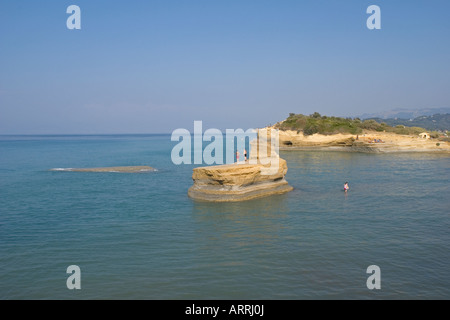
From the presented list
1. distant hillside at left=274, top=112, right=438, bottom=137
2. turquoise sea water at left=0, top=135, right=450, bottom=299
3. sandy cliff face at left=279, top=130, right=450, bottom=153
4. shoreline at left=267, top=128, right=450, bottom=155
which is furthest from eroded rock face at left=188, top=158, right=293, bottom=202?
distant hillside at left=274, top=112, right=438, bottom=137

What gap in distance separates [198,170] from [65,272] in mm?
14829

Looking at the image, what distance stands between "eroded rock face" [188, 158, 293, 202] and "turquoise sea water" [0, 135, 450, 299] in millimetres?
1171

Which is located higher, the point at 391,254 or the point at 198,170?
the point at 198,170

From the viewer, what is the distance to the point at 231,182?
2738 centimetres

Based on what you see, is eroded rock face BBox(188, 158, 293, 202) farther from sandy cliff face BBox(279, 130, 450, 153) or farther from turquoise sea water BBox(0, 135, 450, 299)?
sandy cliff face BBox(279, 130, 450, 153)

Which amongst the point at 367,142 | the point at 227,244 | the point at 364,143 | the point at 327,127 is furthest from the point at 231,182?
the point at 327,127

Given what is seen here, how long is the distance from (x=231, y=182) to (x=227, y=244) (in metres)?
9.89

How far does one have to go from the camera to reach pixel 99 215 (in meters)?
24.0

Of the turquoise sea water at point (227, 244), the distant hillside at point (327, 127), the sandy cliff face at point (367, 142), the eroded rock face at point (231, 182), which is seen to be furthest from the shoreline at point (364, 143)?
the eroded rock face at point (231, 182)

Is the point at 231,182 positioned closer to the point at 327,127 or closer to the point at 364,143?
the point at 364,143

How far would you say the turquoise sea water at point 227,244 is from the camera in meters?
13.1

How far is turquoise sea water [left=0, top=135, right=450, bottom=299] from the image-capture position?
516 inches

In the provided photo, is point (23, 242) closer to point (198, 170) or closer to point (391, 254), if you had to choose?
point (198, 170)
